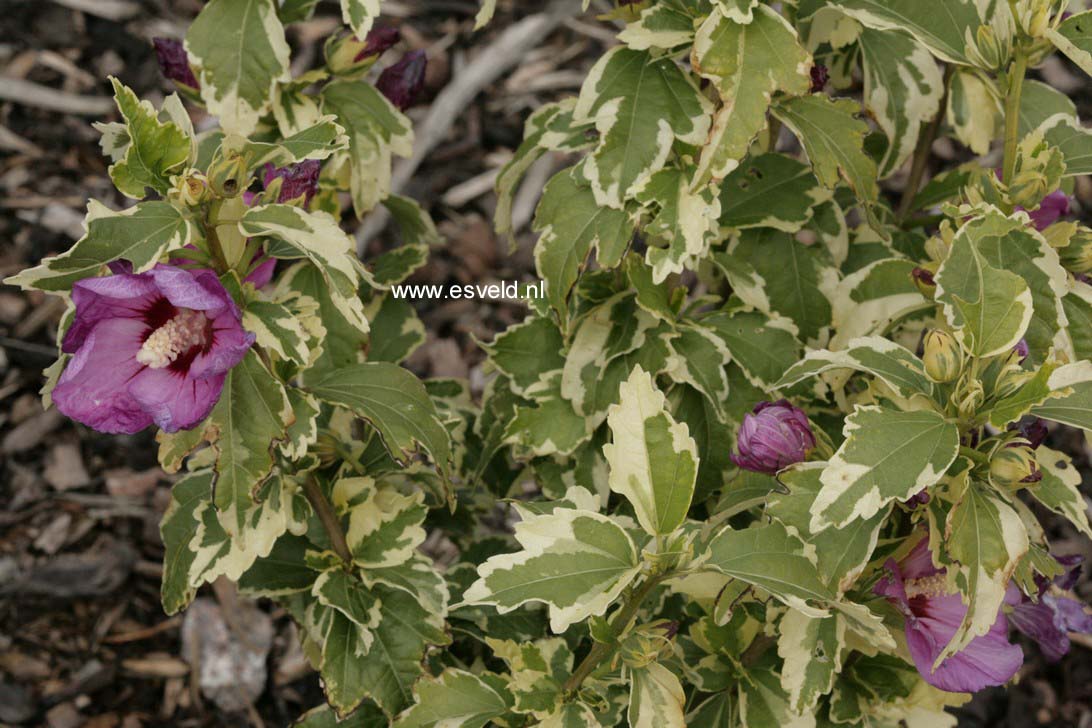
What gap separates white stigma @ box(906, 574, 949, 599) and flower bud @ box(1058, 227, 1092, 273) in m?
0.50

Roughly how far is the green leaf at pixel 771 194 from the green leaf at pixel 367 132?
0.57 meters

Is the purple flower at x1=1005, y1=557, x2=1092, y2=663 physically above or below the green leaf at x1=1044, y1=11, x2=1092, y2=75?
below

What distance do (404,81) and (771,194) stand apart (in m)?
0.70

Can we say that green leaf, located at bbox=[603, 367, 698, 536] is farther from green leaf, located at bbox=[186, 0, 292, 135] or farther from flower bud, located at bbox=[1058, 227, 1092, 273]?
green leaf, located at bbox=[186, 0, 292, 135]

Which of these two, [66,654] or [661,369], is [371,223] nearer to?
[66,654]

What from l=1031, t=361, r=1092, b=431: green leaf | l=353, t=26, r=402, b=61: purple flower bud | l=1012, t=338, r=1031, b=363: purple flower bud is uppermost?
l=353, t=26, r=402, b=61: purple flower bud

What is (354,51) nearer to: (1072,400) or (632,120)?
(632,120)

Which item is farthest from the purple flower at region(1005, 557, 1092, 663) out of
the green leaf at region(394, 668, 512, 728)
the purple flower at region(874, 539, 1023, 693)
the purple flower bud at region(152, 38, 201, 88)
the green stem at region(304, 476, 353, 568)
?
the purple flower bud at region(152, 38, 201, 88)

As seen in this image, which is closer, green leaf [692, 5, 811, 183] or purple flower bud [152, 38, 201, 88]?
green leaf [692, 5, 811, 183]

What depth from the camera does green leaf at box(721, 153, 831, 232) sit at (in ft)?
5.85

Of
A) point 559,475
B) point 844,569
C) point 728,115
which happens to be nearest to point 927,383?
point 844,569

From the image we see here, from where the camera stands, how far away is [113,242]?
1278 mm

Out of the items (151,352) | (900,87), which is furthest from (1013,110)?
(151,352)

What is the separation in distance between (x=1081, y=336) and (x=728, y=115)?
1.94 feet
